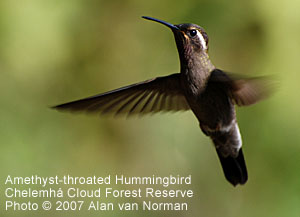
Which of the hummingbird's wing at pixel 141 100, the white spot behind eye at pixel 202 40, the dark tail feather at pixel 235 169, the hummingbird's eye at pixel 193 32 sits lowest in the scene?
the dark tail feather at pixel 235 169

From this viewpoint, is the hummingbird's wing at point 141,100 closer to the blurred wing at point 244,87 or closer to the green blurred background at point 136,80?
the blurred wing at point 244,87

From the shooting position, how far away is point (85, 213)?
131 inches

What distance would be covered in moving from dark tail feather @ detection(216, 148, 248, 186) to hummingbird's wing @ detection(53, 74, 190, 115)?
362 millimetres

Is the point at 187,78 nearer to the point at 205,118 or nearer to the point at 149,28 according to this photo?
the point at 205,118

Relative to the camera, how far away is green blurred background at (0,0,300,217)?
338 cm

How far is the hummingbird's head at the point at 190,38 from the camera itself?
6.92ft

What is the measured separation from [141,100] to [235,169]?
0.61 meters

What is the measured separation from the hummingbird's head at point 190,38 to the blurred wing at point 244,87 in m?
0.14

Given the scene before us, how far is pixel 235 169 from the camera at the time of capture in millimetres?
2480
